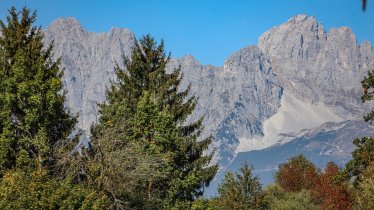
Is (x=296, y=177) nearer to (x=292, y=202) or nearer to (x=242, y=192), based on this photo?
(x=292, y=202)

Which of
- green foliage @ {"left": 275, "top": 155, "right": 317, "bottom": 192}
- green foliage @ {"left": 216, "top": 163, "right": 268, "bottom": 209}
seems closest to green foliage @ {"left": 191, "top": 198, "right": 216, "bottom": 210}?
green foliage @ {"left": 216, "top": 163, "right": 268, "bottom": 209}

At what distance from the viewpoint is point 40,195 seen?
23406 millimetres

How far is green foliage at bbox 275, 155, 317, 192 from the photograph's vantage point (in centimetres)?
11438

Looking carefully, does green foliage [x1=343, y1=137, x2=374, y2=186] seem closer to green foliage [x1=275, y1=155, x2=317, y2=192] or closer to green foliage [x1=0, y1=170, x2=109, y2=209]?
green foliage [x1=0, y1=170, x2=109, y2=209]

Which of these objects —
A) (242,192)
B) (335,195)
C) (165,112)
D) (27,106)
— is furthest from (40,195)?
(335,195)

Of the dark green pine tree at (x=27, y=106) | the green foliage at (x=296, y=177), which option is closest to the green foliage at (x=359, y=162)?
the dark green pine tree at (x=27, y=106)

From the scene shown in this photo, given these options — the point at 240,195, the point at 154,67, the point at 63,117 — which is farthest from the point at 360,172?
the point at 63,117

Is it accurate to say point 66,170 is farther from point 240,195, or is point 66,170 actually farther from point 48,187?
point 240,195

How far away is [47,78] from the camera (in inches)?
1422

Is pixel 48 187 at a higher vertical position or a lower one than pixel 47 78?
lower

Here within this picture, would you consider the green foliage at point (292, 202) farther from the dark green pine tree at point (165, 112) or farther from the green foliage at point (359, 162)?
the dark green pine tree at point (165, 112)

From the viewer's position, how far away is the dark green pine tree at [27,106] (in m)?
31.4

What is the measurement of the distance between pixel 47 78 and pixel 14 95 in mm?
4331

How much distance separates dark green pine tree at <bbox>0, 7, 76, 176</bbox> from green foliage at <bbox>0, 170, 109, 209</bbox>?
5.30m
